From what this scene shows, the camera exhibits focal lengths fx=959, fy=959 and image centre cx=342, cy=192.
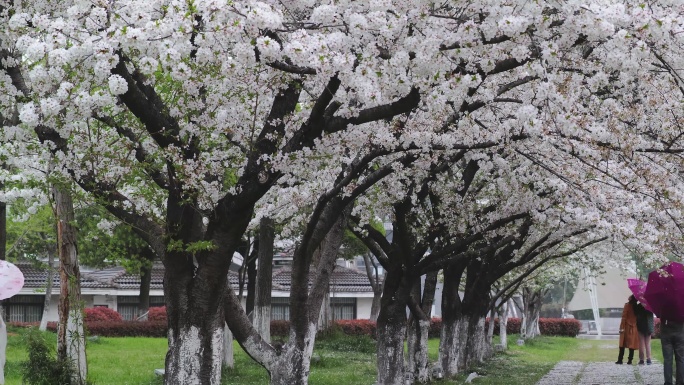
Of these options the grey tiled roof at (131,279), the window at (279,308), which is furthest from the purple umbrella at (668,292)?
the window at (279,308)

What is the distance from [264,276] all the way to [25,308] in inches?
1176

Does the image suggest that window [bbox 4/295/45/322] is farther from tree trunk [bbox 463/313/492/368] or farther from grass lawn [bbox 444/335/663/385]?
tree trunk [bbox 463/313/492/368]

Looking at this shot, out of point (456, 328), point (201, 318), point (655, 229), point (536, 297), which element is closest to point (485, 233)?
point (655, 229)

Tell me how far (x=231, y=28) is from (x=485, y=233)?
978 centimetres

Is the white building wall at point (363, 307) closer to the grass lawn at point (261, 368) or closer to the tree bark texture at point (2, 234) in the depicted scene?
the grass lawn at point (261, 368)

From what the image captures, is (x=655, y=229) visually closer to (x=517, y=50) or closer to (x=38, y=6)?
(x=517, y=50)

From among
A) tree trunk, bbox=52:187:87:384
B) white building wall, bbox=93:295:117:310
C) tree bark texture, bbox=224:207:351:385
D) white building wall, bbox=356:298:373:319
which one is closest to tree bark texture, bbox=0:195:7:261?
tree trunk, bbox=52:187:87:384

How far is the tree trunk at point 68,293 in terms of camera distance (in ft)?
40.8

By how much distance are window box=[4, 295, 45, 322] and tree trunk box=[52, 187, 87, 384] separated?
1325 inches

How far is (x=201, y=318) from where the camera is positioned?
10375mm

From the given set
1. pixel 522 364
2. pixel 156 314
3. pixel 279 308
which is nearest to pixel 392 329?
pixel 522 364

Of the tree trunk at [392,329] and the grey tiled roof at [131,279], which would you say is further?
the grey tiled roof at [131,279]

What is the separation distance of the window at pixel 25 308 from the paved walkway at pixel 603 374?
27747 mm

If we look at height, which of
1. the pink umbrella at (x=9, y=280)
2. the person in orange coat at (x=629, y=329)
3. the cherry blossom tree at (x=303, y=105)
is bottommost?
the person in orange coat at (x=629, y=329)
